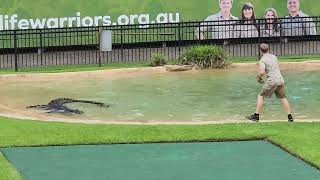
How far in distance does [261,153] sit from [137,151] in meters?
1.82

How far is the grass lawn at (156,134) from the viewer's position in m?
11.9

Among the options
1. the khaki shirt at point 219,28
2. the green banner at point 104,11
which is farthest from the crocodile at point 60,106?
the khaki shirt at point 219,28

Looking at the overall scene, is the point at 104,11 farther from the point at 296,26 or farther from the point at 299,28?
the point at 299,28

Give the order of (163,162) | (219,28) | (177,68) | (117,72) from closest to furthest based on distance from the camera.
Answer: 1. (163,162)
2. (117,72)
3. (177,68)
4. (219,28)

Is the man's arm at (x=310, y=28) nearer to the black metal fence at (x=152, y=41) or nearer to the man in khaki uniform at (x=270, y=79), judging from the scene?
the black metal fence at (x=152, y=41)

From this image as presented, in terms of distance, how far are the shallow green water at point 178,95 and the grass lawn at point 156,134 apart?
143 cm

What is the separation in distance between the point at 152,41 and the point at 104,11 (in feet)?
6.85

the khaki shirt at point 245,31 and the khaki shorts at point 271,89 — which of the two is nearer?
the khaki shorts at point 271,89

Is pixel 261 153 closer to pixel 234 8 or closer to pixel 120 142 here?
pixel 120 142

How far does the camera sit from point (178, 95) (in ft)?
59.5

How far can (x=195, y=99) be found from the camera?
17297mm

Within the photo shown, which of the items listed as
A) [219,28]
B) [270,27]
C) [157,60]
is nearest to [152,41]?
[219,28]

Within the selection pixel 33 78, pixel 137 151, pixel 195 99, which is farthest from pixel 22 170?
pixel 33 78

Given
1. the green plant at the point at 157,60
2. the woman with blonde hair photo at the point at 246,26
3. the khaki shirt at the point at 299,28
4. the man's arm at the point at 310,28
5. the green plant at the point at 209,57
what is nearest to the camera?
the green plant at the point at 209,57
